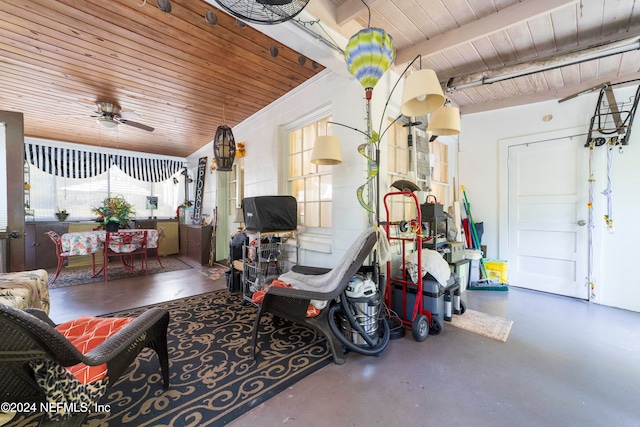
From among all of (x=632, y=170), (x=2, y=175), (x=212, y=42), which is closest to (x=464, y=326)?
(x=632, y=170)

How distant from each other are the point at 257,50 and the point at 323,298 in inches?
105

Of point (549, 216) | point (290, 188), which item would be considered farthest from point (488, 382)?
point (290, 188)

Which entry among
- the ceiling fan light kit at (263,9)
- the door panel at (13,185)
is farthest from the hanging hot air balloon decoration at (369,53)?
the door panel at (13,185)

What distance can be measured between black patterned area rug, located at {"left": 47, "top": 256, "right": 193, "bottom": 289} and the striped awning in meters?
2.39

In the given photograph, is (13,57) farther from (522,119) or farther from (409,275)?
(522,119)

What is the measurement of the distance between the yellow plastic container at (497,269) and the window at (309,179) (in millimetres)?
2604

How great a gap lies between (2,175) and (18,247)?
68 cm

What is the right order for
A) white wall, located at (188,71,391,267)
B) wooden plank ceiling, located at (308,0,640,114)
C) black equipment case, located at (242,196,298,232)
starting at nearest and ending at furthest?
1. wooden plank ceiling, located at (308,0,640,114)
2. white wall, located at (188,71,391,267)
3. black equipment case, located at (242,196,298,232)

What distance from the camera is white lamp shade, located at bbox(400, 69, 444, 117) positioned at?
1792mm

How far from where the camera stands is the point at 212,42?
8.36 ft

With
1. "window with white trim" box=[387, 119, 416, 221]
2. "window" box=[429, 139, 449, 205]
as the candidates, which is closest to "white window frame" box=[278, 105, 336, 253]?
"window with white trim" box=[387, 119, 416, 221]

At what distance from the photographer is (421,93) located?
1784 mm

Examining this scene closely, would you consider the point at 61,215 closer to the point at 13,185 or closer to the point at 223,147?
the point at 13,185

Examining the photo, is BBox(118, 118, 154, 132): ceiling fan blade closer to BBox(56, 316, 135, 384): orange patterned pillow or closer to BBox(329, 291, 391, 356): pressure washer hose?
BBox(56, 316, 135, 384): orange patterned pillow
